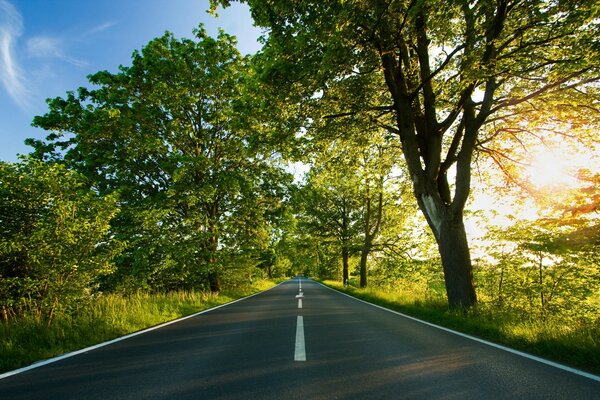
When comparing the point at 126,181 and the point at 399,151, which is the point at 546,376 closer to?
the point at 399,151

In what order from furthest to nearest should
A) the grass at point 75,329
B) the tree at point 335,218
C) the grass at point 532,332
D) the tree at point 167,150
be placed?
the tree at point 335,218 → the tree at point 167,150 → the grass at point 75,329 → the grass at point 532,332

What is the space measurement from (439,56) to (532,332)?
28.5 ft

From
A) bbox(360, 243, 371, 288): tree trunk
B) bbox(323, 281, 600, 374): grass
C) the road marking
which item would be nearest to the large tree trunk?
bbox(323, 281, 600, 374): grass

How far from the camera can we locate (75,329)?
6004 mm

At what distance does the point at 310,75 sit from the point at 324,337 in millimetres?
6049

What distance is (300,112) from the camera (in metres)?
9.52

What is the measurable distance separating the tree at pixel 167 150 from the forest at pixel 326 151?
0.09 meters

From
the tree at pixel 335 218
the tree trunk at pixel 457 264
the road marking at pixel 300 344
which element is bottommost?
the road marking at pixel 300 344

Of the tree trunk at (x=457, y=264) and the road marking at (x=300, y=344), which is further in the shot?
the tree trunk at (x=457, y=264)

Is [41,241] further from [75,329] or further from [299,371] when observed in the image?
[299,371]

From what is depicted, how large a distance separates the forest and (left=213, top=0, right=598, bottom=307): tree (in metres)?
0.06

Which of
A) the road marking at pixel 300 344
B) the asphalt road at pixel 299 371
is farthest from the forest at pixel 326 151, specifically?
the road marking at pixel 300 344

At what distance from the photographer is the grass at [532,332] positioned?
434 centimetres

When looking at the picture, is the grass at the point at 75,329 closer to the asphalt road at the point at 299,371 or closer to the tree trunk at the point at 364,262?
the asphalt road at the point at 299,371
